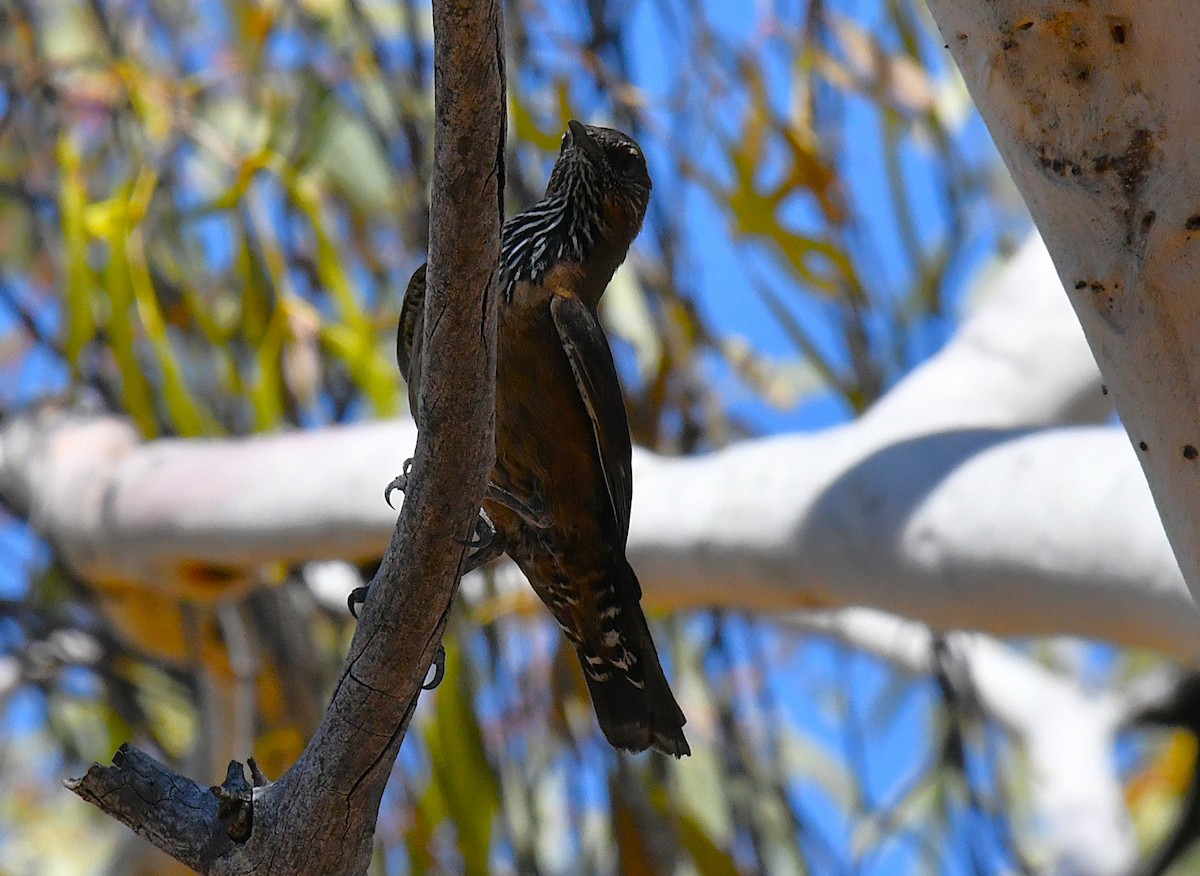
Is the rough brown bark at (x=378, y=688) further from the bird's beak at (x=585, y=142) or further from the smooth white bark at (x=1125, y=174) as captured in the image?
the bird's beak at (x=585, y=142)

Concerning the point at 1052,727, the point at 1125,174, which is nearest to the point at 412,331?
the point at 1125,174

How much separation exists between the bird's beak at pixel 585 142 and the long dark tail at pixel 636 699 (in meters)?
0.68

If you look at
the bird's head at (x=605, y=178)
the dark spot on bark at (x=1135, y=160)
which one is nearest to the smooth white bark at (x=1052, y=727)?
the bird's head at (x=605, y=178)

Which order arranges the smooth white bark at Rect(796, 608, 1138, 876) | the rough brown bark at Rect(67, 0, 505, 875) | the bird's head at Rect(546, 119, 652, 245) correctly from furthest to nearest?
the smooth white bark at Rect(796, 608, 1138, 876) → the bird's head at Rect(546, 119, 652, 245) → the rough brown bark at Rect(67, 0, 505, 875)

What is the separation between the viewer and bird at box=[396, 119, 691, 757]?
1.80 meters

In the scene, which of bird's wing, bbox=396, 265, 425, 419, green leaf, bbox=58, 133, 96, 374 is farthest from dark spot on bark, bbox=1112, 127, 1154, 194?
green leaf, bbox=58, 133, 96, 374

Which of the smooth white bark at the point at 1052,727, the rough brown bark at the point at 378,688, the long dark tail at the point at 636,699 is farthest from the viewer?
the smooth white bark at the point at 1052,727

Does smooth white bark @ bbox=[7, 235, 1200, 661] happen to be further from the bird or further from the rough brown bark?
the rough brown bark

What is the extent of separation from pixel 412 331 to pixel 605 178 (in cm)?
39

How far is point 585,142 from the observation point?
2127mm

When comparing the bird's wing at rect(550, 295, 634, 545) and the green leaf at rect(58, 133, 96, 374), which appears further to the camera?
the green leaf at rect(58, 133, 96, 374)

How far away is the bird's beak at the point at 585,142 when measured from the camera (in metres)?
2.10

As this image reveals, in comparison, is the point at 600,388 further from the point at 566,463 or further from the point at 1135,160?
the point at 1135,160

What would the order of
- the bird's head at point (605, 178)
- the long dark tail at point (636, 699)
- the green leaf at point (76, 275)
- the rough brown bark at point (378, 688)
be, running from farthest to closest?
the green leaf at point (76, 275)
the bird's head at point (605, 178)
the long dark tail at point (636, 699)
the rough brown bark at point (378, 688)
